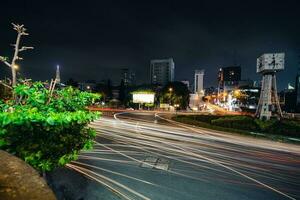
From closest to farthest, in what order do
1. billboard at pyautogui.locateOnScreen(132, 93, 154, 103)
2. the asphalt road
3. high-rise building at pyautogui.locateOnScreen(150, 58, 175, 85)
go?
the asphalt road, billboard at pyautogui.locateOnScreen(132, 93, 154, 103), high-rise building at pyautogui.locateOnScreen(150, 58, 175, 85)

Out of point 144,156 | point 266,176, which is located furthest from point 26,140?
point 266,176

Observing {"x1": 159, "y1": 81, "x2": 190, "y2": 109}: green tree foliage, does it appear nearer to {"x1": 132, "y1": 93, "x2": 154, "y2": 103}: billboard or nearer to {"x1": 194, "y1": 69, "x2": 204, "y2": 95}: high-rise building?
{"x1": 132, "y1": 93, "x2": 154, "y2": 103}: billboard

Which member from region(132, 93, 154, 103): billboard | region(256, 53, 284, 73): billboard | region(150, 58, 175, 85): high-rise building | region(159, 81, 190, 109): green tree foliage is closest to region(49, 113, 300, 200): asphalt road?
region(256, 53, 284, 73): billboard

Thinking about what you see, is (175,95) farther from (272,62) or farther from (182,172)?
(182,172)

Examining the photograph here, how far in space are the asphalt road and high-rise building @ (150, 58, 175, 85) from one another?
177 meters

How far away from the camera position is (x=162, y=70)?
196 meters

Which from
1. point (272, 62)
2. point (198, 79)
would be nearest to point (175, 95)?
point (272, 62)

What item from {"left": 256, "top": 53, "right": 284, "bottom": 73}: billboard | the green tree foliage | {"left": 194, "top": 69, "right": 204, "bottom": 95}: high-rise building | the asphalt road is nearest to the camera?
the asphalt road

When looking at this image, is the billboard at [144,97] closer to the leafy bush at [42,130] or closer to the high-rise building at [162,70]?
the leafy bush at [42,130]

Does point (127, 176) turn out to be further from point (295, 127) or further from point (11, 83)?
point (295, 127)

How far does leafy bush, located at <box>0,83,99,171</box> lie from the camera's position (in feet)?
16.4

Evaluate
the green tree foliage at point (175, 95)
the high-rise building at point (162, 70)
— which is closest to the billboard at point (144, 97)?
the green tree foliage at point (175, 95)

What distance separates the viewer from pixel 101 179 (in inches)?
370

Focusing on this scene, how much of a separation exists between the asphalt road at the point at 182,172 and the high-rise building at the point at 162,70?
177334 millimetres
